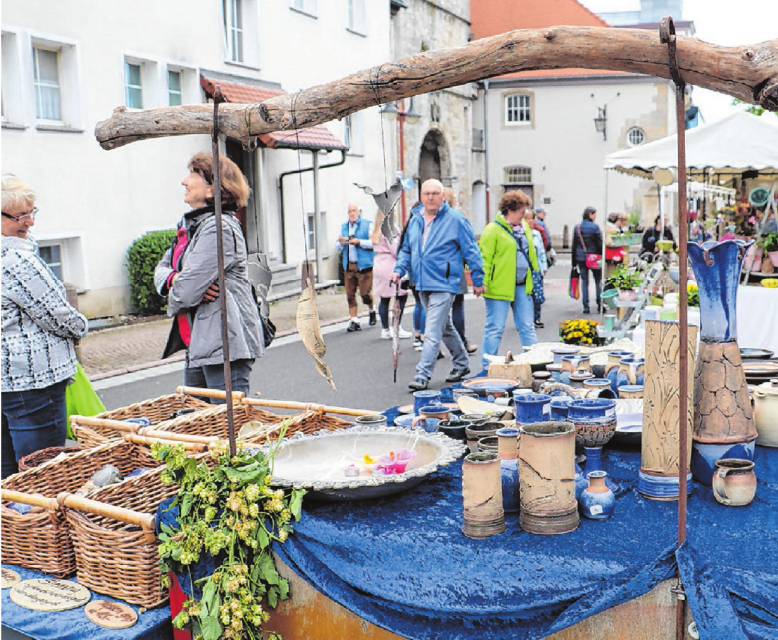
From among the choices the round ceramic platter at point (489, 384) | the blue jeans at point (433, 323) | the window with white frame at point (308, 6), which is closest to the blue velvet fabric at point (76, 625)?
the round ceramic platter at point (489, 384)

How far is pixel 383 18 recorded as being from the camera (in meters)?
21.1

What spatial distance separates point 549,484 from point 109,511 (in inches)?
50.8

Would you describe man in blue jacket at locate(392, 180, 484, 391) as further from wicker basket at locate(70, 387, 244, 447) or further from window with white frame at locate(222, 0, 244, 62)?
window with white frame at locate(222, 0, 244, 62)

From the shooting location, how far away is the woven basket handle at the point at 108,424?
323 cm

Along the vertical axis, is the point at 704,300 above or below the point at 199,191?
below

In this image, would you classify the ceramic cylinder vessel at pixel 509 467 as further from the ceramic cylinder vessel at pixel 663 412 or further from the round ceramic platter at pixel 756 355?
the round ceramic platter at pixel 756 355

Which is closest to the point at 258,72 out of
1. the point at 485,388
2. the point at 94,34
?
the point at 94,34

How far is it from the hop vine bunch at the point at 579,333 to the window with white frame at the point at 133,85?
352 inches

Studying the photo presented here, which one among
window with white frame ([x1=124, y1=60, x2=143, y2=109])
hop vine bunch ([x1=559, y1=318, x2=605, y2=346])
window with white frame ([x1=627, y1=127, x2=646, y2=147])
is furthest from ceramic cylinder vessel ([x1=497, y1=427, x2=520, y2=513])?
window with white frame ([x1=627, y1=127, x2=646, y2=147])

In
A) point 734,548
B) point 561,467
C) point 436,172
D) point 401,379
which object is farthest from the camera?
point 436,172

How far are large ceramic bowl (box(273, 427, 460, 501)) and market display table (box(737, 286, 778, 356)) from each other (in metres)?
4.86

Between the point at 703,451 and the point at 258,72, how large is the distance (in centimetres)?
1490

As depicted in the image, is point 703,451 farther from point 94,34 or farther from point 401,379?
point 94,34

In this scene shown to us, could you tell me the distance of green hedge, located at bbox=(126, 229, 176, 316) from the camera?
12.7m
